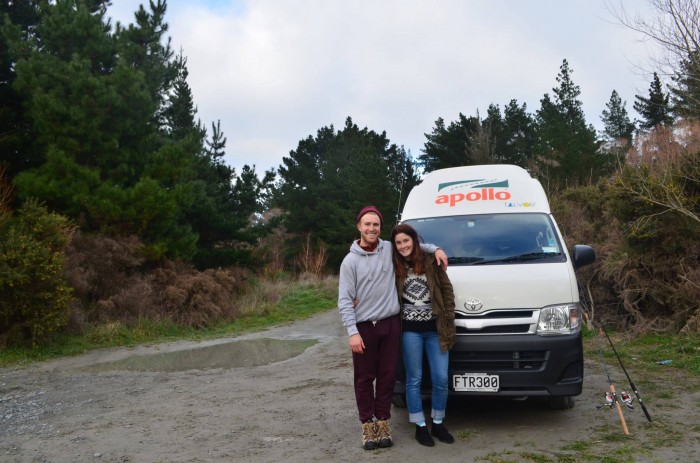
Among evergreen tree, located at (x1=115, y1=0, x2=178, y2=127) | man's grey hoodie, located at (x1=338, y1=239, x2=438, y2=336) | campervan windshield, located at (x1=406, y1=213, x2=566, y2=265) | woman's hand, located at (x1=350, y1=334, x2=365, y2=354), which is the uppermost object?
evergreen tree, located at (x1=115, y1=0, x2=178, y2=127)

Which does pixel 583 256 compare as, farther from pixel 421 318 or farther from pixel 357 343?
pixel 357 343

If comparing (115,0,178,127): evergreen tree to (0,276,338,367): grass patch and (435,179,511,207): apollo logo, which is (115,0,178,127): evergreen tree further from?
(435,179,511,207): apollo logo

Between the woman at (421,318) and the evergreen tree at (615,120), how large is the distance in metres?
53.8

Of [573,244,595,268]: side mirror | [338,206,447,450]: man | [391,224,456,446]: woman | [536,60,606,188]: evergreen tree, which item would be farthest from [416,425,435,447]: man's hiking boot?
[536,60,606,188]: evergreen tree

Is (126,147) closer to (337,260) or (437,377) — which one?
(437,377)

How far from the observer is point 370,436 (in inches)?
203

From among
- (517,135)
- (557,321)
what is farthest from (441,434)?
(517,135)

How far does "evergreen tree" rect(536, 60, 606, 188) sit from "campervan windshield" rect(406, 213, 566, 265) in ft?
87.6

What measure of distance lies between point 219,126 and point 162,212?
10.7 meters

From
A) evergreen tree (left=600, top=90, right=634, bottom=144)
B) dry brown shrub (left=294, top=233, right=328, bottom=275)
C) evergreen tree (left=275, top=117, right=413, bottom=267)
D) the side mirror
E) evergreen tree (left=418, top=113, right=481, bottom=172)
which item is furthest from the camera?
evergreen tree (left=600, top=90, right=634, bottom=144)

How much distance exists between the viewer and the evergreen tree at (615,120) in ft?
175

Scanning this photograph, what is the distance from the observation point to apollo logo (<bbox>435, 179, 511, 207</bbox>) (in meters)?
6.86

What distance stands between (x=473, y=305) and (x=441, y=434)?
3.93ft

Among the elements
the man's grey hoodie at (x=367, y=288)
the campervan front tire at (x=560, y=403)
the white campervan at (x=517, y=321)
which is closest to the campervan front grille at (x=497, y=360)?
the white campervan at (x=517, y=321)
